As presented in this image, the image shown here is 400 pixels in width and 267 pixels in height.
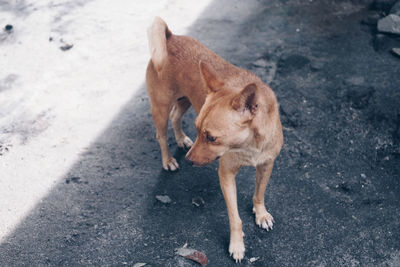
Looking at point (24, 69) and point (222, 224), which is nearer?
point (222, 224)

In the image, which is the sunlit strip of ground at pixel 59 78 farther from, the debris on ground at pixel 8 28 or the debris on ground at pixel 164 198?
the debris on ground at pixel 164 198

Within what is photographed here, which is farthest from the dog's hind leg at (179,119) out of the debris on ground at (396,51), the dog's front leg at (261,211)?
the debris on ground at (396,51)

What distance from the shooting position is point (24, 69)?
5.12 meters

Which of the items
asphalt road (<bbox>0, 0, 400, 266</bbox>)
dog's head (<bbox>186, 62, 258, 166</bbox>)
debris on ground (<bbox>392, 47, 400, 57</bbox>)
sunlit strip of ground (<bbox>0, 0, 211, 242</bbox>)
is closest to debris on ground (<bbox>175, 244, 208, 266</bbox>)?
asphalt road (<bbox>0, 0, 400, 266</bbox>)

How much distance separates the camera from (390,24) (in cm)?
508

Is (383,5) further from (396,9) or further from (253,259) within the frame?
(253,259)

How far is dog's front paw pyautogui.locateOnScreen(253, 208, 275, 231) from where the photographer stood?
122 inches

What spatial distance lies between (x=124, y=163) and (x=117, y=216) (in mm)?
680

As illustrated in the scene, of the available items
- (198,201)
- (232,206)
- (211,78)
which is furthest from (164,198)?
(211,78)

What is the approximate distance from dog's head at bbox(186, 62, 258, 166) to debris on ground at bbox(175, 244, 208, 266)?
92 centimetres

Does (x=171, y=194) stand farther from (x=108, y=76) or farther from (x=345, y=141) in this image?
(x=108, y=76)

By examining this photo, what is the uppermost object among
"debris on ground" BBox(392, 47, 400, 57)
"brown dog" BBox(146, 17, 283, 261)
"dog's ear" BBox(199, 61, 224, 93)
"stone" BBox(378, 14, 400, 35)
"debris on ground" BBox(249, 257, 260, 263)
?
"dog's ear" BBox(199, 61, 224, 93)

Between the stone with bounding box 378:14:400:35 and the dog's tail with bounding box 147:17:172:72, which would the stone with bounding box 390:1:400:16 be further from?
the dog's tail with bounding box 147:17:172:72

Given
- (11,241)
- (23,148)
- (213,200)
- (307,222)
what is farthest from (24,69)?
(307,222)
